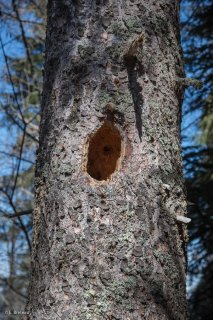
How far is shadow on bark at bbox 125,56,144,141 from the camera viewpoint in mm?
2113

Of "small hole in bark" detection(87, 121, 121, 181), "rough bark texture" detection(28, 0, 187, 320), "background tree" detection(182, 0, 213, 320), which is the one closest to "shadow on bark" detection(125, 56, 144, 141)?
"rough bark texture" detection(28, 0, 187, 320)

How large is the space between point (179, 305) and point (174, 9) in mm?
1594

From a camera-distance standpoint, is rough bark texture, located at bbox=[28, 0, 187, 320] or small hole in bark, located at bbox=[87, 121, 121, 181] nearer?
rough bark texture, located at bbox=[28, 0, 187, 320]

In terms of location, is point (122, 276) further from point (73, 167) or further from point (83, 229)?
point (73, 167)

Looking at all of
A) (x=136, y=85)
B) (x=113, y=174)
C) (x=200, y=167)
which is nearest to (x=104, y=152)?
(x=113, y=174)

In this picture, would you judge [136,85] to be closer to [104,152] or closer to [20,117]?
[104,152]

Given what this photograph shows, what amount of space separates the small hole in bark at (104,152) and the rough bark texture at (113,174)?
0.07 feet

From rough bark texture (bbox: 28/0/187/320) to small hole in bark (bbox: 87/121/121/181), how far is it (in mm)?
22

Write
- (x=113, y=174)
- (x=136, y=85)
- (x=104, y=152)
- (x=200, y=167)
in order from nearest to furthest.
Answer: (x=113, y=174), (x=136, y=85), (x=104, y=152), (x=200, y=167)

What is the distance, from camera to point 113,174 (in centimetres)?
204

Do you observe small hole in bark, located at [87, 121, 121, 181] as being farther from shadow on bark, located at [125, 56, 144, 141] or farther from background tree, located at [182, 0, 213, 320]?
background tree, located at [182, 0, 213, 320]

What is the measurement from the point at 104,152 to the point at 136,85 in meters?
0.37

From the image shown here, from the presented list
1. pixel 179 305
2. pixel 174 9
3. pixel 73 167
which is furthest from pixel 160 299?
pixel 174 9

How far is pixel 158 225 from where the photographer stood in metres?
1.98
